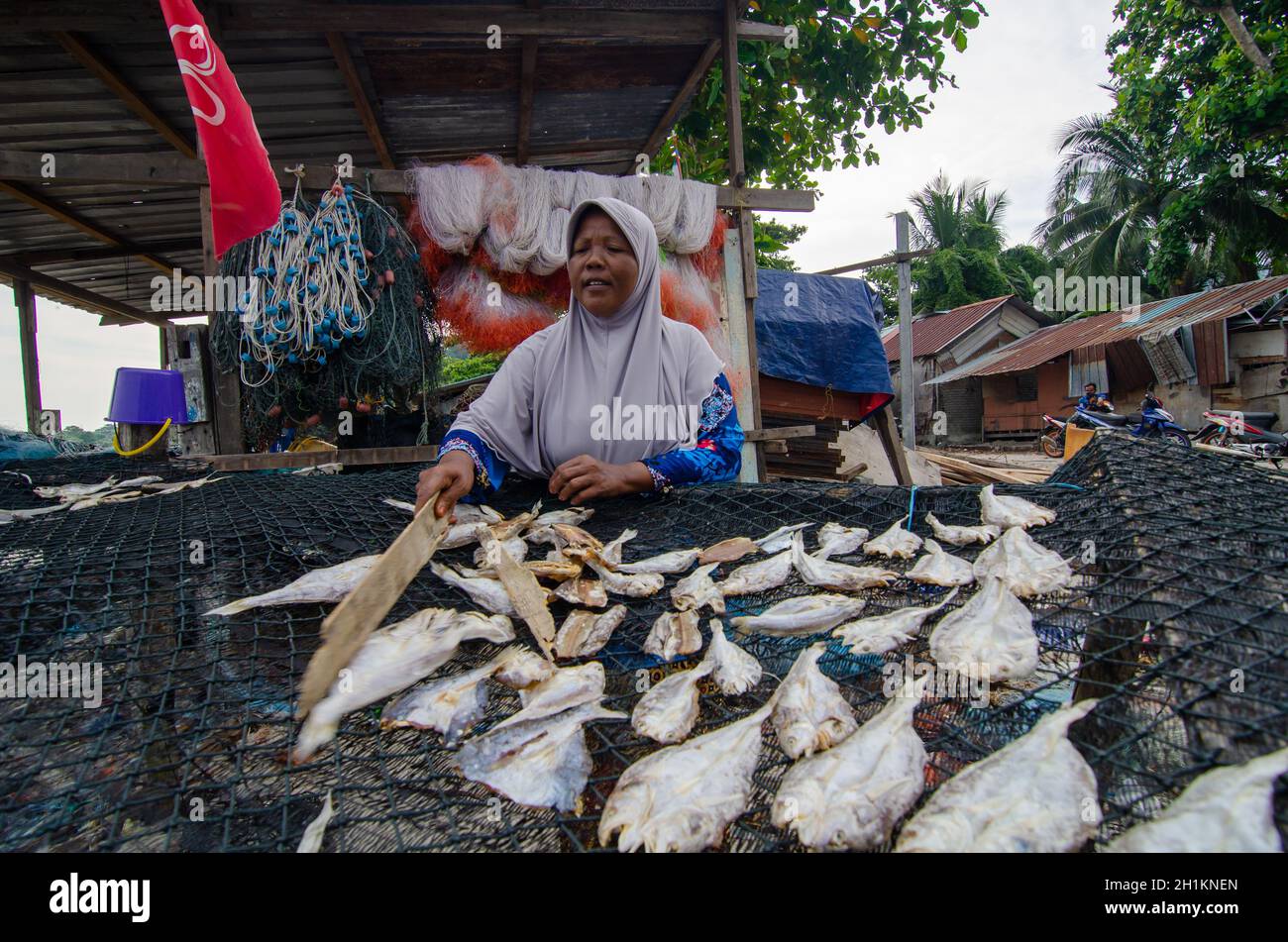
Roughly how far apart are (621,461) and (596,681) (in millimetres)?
1361

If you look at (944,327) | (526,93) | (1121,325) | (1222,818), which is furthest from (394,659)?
(944,327)

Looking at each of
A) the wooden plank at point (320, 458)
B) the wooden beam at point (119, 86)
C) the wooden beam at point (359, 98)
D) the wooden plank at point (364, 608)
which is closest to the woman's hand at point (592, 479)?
the wooden plank at point (364, 608)

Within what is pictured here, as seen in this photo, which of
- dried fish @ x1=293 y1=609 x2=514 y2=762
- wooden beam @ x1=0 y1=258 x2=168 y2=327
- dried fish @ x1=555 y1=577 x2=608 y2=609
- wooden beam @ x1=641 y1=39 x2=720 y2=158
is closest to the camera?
dried fish @ x1=293 y1=609 x2=514 y2=762

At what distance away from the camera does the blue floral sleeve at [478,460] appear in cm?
227

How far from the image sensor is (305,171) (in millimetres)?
3682

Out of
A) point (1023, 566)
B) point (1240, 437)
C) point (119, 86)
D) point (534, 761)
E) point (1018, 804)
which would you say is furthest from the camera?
point (1240, 437)

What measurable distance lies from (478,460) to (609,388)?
1.96 feet

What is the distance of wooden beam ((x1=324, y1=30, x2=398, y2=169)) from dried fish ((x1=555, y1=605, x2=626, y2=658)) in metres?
3.95

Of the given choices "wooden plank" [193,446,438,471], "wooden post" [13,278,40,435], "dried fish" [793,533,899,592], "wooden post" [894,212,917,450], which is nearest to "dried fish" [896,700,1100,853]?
"dried fish" [793,533,899,592]

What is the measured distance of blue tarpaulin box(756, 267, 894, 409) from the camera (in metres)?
6.32

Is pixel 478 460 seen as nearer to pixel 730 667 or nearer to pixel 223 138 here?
pixel 730 667

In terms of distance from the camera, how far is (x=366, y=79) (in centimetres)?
434

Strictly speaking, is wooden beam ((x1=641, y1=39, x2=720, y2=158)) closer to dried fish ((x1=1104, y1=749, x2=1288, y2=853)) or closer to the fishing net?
the fishing net

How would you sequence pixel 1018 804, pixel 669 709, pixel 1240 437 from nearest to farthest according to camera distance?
pixel 1018 804 < pixel 669 709 < pixel 1240 437
